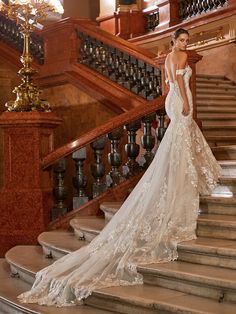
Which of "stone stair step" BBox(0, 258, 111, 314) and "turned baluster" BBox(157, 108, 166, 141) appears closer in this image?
"stone stair step" BBox(0, 258, 111, 314)

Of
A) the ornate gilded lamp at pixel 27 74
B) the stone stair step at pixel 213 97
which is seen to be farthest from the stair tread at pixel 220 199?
the stone stair step at pixel 213 97

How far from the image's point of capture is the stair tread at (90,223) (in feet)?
23.4

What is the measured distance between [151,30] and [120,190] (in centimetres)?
815

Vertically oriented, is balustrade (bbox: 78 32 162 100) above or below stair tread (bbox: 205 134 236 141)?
above

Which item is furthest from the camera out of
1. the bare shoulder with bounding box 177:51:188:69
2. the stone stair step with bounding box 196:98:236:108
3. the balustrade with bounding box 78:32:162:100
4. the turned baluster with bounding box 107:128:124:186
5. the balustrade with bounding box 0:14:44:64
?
the balustrade with bounding box 0:14:44:64

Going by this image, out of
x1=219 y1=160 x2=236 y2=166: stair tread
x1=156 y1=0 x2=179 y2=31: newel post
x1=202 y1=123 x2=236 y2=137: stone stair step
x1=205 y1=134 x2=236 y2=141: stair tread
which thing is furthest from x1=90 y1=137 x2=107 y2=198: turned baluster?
x1=156 y1=0 x2=179 y2=31: newel post

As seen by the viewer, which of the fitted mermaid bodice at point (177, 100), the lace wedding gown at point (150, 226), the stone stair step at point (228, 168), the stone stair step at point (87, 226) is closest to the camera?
the lace wedding gown at point (150, 226)

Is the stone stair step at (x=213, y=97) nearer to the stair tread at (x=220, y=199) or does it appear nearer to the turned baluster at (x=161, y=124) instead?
the turned baluster at (x=161, y=124)

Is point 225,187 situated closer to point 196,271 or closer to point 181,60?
point 181,60

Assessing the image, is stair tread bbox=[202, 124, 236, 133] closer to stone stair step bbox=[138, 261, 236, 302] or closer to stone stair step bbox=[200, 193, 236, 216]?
stone stair step bbox=[200, 193, 236, 216]

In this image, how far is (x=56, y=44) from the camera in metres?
11.4

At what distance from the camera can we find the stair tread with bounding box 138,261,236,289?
16.8 ft

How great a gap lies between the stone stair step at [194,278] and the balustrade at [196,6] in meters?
8.08

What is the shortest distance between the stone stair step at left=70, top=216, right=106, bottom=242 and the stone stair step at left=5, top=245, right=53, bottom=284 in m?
0.41
